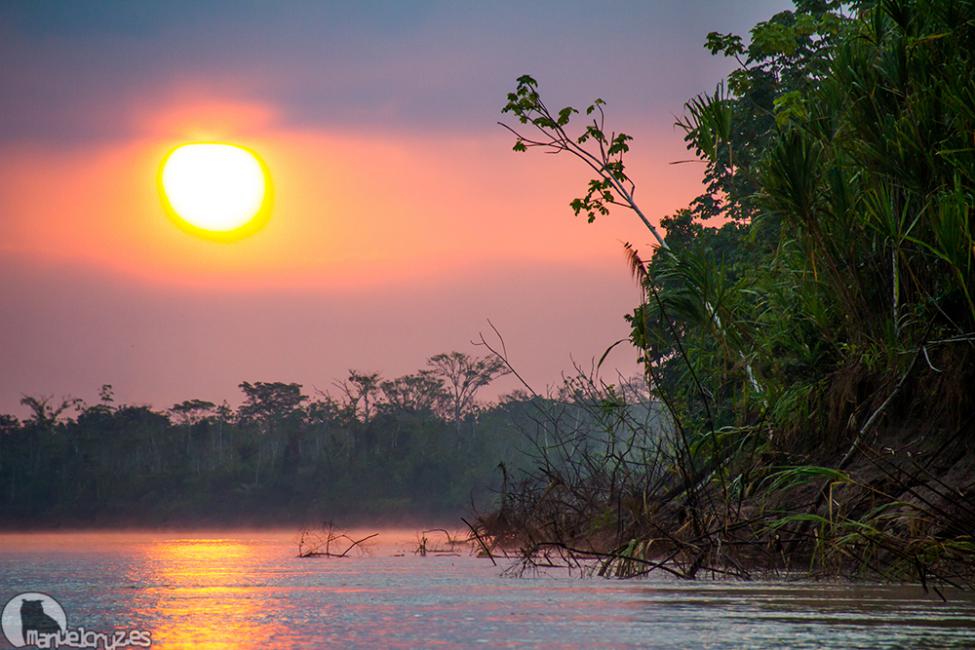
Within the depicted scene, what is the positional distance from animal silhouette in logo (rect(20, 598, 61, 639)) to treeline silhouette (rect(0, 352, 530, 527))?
56.7m

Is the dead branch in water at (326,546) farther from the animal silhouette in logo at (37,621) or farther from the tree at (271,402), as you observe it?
the tree at (271,402)

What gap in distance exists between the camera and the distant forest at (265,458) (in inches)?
2483

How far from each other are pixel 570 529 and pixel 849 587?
15.0 ft

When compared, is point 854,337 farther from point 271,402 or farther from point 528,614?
point 271,402

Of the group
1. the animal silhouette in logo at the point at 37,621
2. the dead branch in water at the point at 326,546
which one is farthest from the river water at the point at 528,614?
the dead branch in water at the point at 326,546

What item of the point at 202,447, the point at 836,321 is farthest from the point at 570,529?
the point at 202,447

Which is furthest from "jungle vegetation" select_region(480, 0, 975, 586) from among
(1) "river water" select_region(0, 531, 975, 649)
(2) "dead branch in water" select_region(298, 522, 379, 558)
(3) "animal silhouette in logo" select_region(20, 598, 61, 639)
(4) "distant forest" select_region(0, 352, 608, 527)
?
(4) "distant forest" select_region(0, 352, 608, 527)

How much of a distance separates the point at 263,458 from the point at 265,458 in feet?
0.38

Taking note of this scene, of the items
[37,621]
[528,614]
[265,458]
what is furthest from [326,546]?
[265,458]

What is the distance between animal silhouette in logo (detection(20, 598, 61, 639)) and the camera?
359 cm

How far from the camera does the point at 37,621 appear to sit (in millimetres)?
3891

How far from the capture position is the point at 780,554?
6.55 metres

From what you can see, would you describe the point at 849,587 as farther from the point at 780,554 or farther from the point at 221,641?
the point at 221,641

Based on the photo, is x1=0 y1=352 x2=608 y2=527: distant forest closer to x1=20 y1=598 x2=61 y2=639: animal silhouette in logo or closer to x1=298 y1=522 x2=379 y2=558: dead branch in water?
x1=298 y1=522 x2=379 y2=558: dead branch in water
